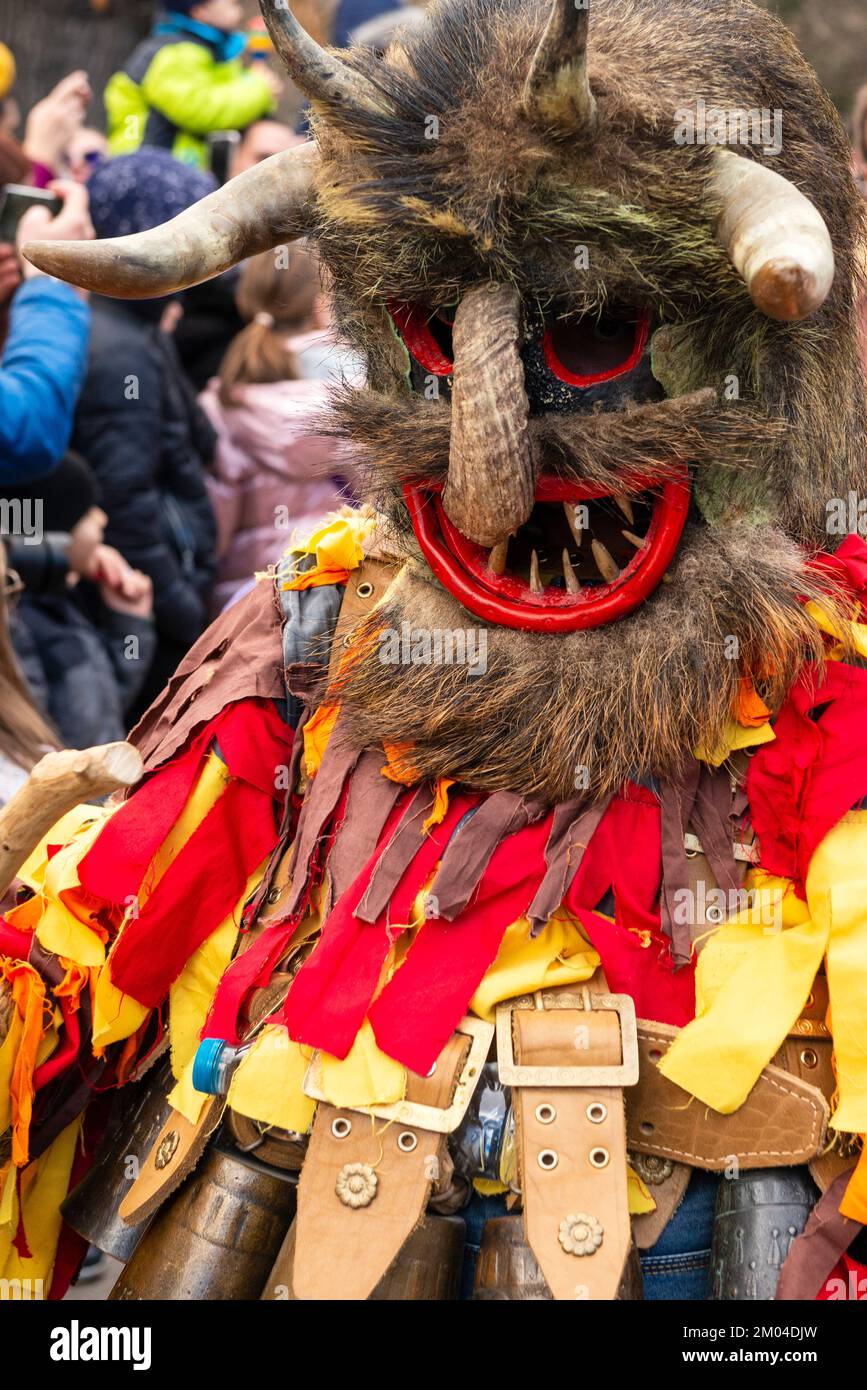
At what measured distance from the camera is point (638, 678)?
1.87 m

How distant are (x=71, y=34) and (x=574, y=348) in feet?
27.0

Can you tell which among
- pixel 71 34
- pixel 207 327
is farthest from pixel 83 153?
pixel 71 34

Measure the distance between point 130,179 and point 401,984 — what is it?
8.98 feet

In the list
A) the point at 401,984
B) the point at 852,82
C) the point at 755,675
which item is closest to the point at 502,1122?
the point at 401,984

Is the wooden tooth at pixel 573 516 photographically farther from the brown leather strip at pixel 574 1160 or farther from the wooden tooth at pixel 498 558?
the brown leather strip at pixel 574 1160

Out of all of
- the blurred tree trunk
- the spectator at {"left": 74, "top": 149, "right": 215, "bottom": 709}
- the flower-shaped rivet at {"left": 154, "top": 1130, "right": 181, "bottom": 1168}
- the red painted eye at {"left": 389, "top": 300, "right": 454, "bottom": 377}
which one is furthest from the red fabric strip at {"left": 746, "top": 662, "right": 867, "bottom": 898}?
→ the blurred tree trunk

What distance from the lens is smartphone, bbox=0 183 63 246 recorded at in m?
3.62

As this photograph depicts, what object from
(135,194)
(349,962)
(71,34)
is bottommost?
(349,962)

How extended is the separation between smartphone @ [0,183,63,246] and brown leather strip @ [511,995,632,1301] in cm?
247

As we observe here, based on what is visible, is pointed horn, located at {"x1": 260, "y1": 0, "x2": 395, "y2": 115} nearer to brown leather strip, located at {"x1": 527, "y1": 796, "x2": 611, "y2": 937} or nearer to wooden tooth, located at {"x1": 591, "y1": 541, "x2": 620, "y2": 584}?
wooden tooth, located at {"x1": 591, "y1": 541, "x2": 620, "y2": 584}

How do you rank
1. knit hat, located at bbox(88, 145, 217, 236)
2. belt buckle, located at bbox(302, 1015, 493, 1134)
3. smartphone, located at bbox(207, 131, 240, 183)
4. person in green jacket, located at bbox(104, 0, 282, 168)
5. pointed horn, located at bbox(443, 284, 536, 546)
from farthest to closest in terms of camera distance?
person in green jacket, located at bbox(104, 0, 282, 168) → smartphone, located at bbox(207, 131, 240, 183) → knit hat, located at bbox(88, 145, 217, 236) → belt buckle, located at bbox(302, 1015, 493, 1134) → pointed horn, located at bbox(443, 284, 536, 546)

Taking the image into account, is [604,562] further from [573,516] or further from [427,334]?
[427,334]

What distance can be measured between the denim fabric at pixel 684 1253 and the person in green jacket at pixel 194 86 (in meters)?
4.64

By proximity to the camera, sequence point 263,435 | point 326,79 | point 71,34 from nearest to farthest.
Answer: point 326,79
point 263,435
point 71,34
